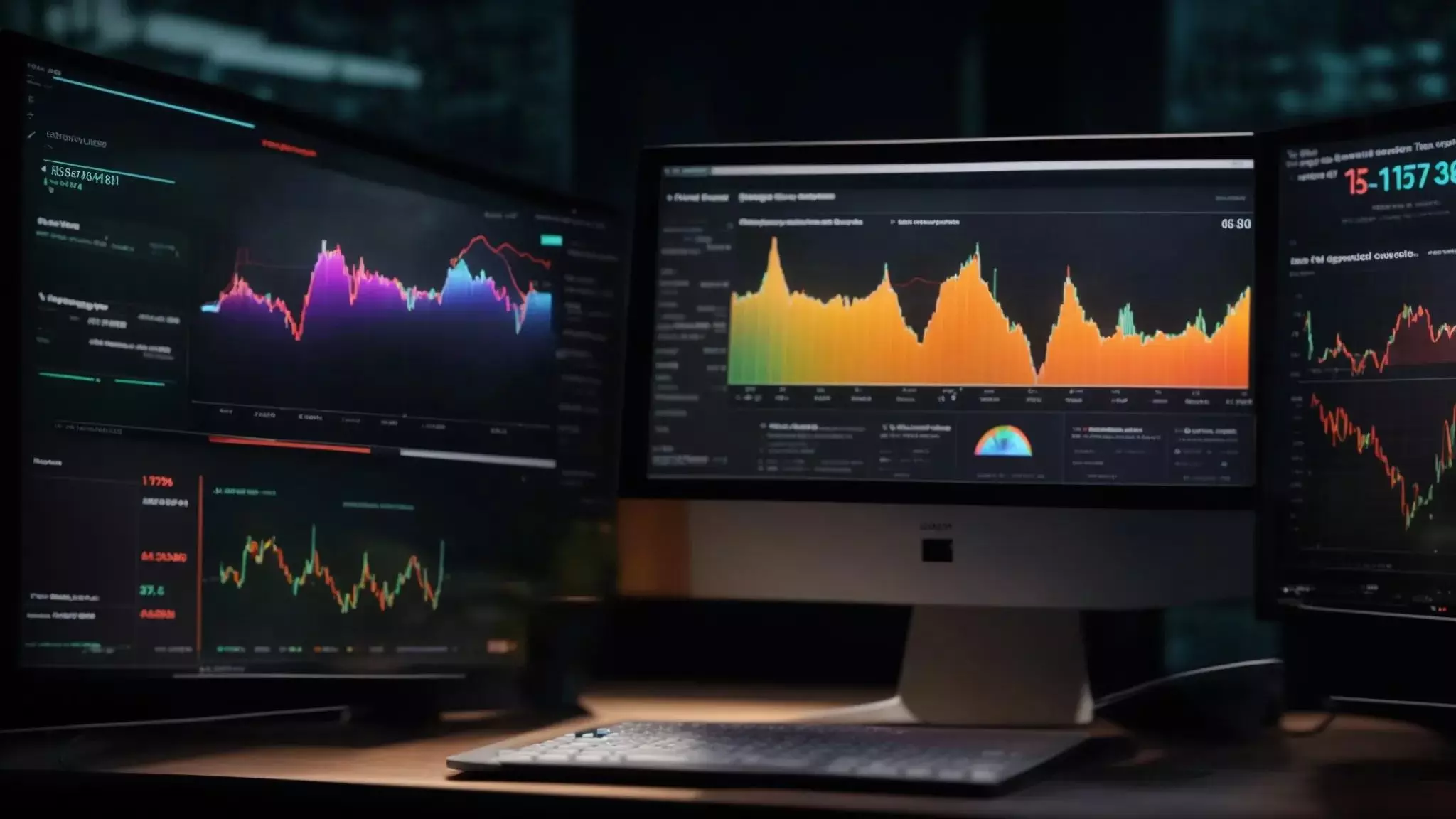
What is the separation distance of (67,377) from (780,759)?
0.65 metres

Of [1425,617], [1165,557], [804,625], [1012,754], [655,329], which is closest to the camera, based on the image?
[1012,754]

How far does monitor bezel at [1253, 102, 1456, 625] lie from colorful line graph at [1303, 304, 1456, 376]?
0.18 feet

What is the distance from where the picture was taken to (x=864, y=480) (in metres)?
1.42

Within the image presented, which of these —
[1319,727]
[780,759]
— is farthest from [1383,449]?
[780,759]

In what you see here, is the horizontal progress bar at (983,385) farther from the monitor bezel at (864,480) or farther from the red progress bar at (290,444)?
the red progress bar at (290,444)

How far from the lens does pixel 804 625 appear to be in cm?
184

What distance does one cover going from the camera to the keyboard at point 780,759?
1.00 metres

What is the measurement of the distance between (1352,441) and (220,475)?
102 cm

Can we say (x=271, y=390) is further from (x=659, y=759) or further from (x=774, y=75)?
(x=774, y=75)

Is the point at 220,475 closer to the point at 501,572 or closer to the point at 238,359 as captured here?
the point at 238,359

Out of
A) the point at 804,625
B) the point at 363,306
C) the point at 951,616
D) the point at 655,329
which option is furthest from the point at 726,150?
the point at 804,625

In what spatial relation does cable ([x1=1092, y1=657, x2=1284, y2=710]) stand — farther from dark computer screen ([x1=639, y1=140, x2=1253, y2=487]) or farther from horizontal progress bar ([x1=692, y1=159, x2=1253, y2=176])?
horizontal progress bar ([x1=692, y1=159, x2=1253, y2=176])

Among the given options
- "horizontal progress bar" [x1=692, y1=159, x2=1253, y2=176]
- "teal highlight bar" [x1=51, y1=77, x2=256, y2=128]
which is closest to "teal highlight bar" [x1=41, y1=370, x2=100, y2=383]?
"teal highlight bar" [x1=51, y1=77, x2=256, y2=128]

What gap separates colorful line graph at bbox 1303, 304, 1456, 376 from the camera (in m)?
1.29
